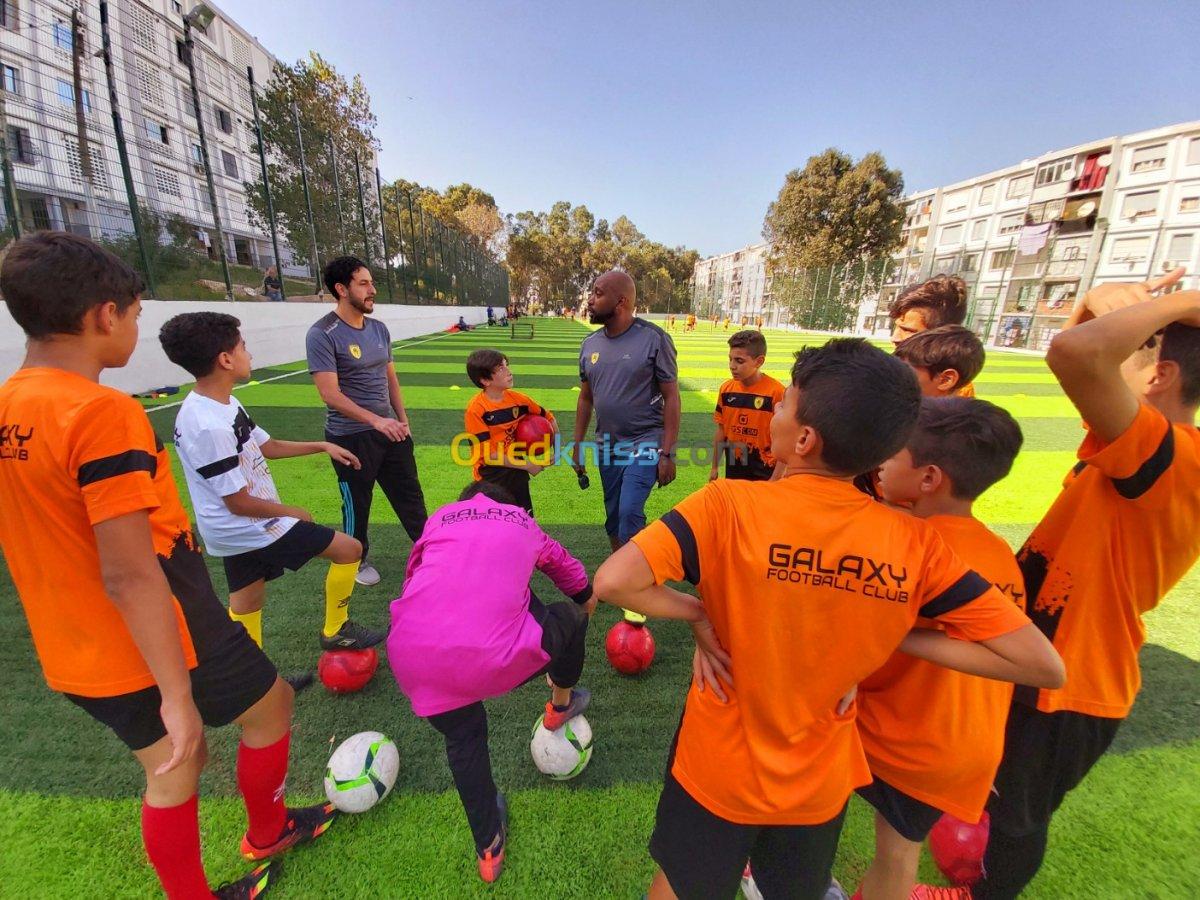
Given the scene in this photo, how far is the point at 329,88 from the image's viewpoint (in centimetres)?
2616

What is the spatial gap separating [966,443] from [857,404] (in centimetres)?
50

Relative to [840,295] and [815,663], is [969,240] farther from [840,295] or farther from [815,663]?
[815,663]

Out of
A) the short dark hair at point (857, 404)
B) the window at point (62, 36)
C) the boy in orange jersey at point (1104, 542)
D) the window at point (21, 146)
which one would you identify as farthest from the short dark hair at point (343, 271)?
the window at point (62, 36)

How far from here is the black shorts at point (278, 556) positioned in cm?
267

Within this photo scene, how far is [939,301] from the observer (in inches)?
116

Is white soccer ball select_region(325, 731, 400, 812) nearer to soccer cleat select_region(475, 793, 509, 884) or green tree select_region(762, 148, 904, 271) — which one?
soccer cleat select_region(475, 793, 509, 884)

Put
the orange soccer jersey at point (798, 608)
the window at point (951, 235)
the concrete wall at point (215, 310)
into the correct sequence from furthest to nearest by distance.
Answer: the window at point (951, 235)
the concrete wall at point (215, 310)
the orange soccer jersey at point (798, 608)

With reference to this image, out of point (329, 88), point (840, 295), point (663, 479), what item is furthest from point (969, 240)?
point (663, 479)

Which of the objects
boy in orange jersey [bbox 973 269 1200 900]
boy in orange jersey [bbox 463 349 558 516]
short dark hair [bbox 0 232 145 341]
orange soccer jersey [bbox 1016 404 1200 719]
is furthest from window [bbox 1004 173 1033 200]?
short dark hair [bbox 0 232 145 341]

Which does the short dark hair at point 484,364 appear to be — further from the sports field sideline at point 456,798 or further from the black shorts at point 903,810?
the black shorts at point 903,810

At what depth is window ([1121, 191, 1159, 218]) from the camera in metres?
36.6

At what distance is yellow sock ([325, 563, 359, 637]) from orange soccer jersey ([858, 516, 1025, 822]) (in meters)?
2.80

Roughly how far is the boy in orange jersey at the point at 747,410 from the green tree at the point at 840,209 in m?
42.2

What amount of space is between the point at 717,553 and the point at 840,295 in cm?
4042
